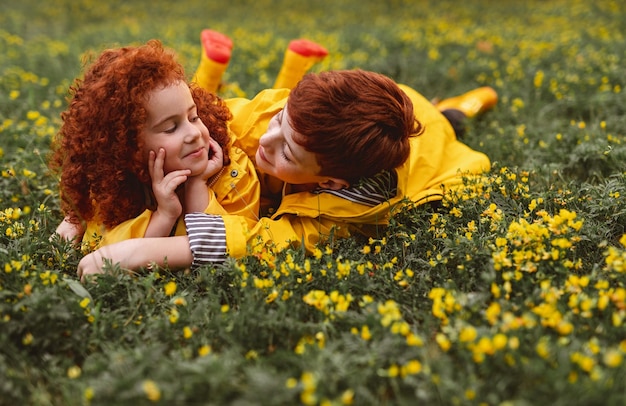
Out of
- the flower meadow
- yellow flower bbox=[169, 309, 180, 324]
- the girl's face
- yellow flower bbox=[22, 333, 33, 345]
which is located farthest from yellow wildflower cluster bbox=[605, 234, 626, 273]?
yellow flower bbox=[22, 333, 33, 345]

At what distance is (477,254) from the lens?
2.69m

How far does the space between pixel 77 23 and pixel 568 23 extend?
7.66 meters

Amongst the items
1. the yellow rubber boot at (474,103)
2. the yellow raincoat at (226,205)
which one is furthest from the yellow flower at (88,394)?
the yellow rubber boot at (474,103)

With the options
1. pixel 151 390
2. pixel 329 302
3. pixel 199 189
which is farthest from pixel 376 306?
pixel 199 189

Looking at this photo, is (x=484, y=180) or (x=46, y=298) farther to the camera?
(x=484, y=180)

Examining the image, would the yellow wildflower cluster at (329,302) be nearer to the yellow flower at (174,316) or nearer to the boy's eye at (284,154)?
the yellow flower at (174,316)

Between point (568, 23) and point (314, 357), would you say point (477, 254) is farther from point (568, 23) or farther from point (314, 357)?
point (568, 23)

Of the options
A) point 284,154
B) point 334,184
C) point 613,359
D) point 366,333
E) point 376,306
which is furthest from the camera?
point 334,184

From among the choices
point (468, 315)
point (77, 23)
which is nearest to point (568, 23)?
point (468, 315)

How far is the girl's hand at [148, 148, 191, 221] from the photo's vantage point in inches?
119

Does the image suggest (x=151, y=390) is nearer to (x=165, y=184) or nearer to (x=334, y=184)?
(x=165, y=184)

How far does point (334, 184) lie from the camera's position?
10.5 feet

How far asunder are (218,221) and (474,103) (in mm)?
2747

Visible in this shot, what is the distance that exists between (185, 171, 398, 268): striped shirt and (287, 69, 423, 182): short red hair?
0.48 ft
